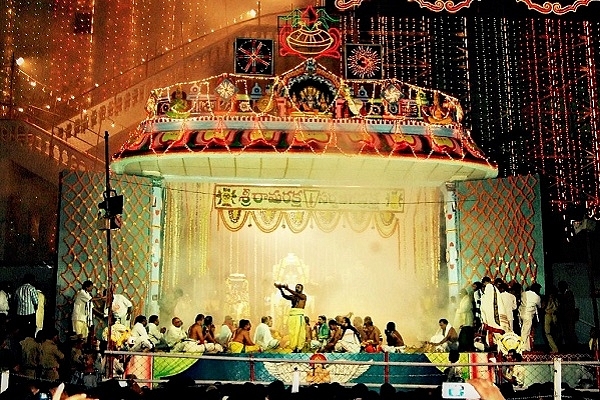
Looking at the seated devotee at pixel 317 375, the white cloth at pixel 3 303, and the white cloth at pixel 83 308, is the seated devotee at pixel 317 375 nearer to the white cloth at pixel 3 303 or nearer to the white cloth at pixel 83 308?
the white cloth at pixel 83 308

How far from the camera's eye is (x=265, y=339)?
17.0 meters

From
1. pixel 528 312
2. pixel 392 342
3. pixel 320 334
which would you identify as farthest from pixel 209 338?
pixel 528 312

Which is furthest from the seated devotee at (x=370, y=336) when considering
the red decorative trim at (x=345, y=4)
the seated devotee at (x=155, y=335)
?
the red decorative trim at (x=345, y=4)

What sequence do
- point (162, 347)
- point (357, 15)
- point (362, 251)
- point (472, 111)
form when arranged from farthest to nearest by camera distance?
point (472, 111)
point (362, 251)
point (162, 347)
point (357, 15)

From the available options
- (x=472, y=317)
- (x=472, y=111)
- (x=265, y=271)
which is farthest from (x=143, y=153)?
(x=472, y=111)

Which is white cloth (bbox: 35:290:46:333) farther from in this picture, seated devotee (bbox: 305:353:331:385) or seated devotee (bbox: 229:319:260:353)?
seated devotee (bbox: 305:353:331:385)

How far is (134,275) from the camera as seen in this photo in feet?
57.4

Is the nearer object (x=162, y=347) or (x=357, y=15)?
(x=357, y=15)

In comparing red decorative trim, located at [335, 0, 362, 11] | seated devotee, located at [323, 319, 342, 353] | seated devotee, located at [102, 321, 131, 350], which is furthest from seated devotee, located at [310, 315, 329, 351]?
red decorative trim, located at [335, 0, 362, 11]

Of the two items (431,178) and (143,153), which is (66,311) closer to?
(143,153)

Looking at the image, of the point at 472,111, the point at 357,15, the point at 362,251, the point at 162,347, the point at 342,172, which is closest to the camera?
the point at 357,15

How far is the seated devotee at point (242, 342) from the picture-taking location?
16.4m

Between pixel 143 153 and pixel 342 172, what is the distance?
4423mm

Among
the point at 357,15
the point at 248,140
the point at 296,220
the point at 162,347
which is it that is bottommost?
the point at 162,347
